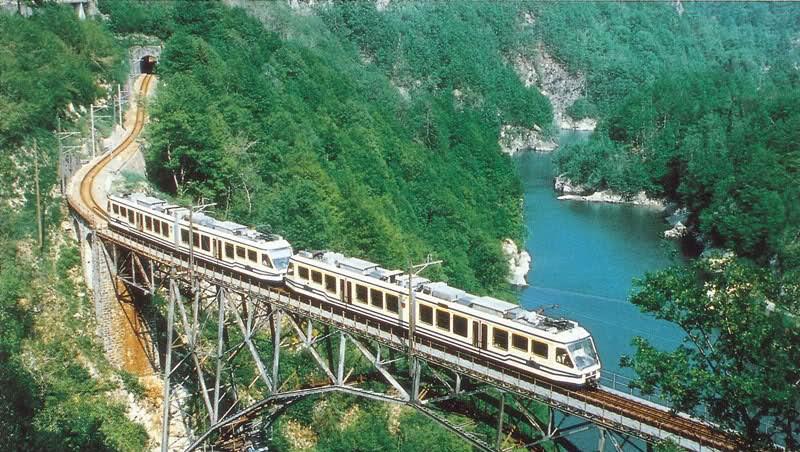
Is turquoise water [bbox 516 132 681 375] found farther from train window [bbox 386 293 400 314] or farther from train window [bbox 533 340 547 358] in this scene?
train window [bbox 533 340 547 358]

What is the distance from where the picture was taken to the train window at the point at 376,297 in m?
26.6

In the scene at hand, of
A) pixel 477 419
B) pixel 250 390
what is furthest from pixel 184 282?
pixel 477 419

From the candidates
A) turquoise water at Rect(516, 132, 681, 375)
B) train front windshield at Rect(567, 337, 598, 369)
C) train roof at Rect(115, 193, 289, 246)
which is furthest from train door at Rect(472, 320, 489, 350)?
turquoise water at Rect(516, 132, 681, 375)

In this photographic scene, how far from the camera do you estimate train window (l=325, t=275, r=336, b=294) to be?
28.3 metres

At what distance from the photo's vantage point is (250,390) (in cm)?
3431

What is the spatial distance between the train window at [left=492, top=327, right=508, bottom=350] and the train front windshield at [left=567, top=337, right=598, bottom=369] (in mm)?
2057

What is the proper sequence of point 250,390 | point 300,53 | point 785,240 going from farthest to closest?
point 300,53 → point 785,240 → point 250,390

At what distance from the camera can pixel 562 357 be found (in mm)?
21766

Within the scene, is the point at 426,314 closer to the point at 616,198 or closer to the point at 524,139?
the point at 616,198

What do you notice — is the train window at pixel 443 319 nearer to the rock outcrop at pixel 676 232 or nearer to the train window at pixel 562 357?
the train window at pixel 562 357

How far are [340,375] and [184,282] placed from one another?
30.7ft

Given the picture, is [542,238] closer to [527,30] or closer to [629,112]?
[629,112]

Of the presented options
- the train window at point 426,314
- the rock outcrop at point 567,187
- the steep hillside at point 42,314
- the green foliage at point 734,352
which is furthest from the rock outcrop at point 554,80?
the green foliage at point 734,352

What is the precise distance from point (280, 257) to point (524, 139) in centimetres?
11311
